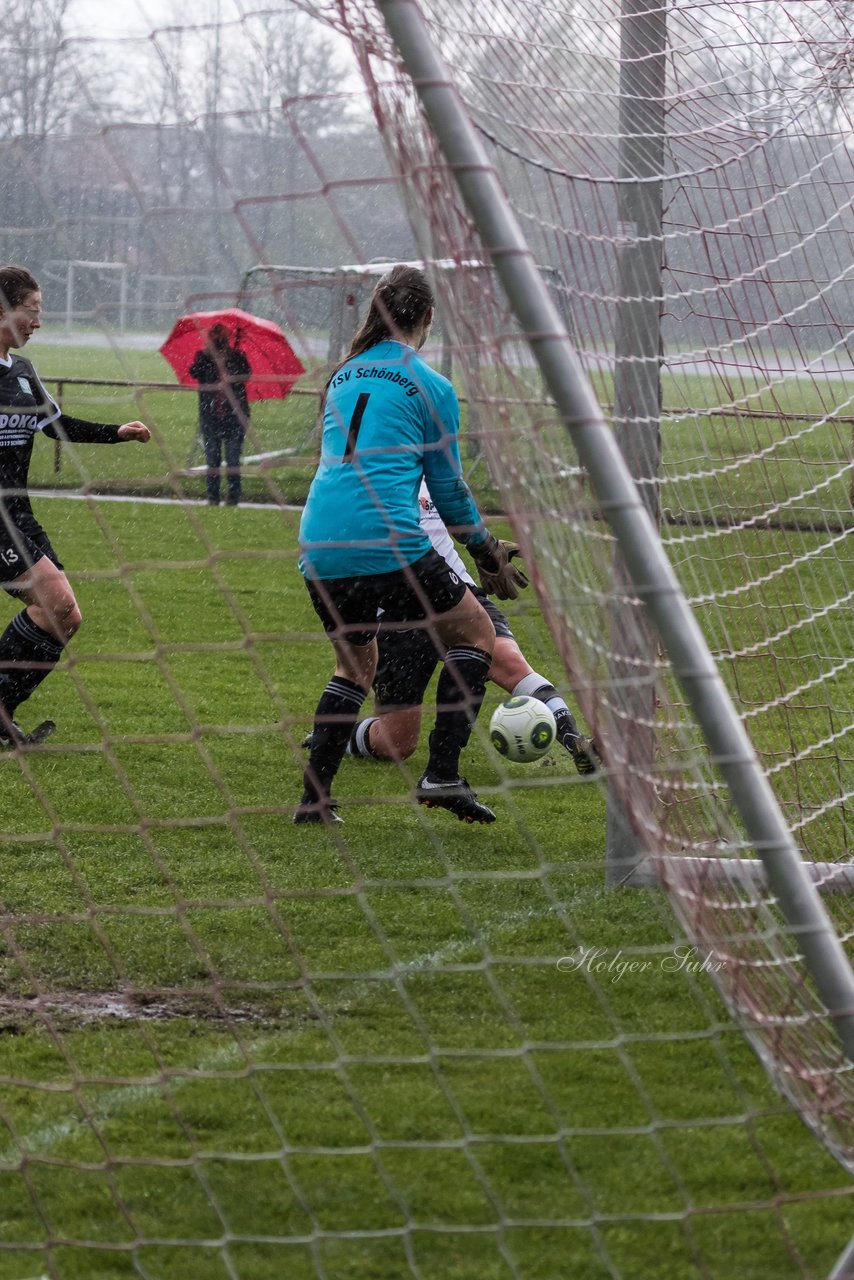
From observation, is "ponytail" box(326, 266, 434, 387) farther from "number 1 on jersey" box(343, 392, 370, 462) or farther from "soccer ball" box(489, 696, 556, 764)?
"soccer ball" box(489, 696, 556, 764)

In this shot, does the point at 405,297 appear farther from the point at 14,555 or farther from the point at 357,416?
the point at 14,555

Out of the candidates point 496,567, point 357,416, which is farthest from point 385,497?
point 496,567

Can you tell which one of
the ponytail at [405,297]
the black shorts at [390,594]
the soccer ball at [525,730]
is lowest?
the soccer ball at [525,730]

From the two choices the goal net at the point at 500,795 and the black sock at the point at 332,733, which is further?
the black sock at the point at 332,733

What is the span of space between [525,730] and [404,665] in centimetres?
69

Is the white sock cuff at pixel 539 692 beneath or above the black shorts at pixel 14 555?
beneath

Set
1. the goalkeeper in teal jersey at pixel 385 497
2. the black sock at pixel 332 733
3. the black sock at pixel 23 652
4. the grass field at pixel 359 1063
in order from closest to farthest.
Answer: the grass field at pixel 359 1063 < the goalkeeper in teal jersey at pixel 385 497 < the black sock at pixel 332 733 < the black sock at pixel 23 652

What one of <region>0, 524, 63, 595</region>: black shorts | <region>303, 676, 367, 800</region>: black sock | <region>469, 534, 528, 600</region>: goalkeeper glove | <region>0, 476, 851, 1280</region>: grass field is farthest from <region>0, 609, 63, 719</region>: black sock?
<region>469, 534, 528, 600</region>: goalkeeper glove

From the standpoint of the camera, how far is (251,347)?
7266 millimetres

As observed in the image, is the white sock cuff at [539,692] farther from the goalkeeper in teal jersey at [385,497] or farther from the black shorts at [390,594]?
the black shorts at [390,594]

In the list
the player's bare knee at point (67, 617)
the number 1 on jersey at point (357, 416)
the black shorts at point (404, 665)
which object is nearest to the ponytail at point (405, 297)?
the number 1 on jersey at point (357, 416)

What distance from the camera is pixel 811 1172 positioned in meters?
2.94

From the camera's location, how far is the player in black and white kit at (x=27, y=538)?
561 centimetres

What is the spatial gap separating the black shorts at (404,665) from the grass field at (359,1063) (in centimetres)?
42
